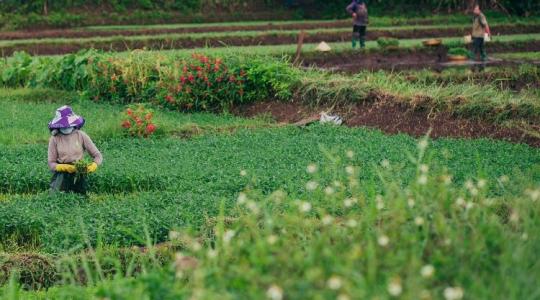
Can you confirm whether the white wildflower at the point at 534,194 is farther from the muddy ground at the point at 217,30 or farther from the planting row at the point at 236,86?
the muddy ground at the point at 217,30

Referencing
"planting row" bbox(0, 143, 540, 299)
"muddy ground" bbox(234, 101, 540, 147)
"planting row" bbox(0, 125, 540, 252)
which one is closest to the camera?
"planting row" bbox(0, 143, 540, 299)

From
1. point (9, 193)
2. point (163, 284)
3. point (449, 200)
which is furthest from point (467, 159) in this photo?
point (163, 284)

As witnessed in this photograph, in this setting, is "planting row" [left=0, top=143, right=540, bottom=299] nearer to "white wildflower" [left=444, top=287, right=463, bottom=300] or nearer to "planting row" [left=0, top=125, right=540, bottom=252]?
"white wildflower" [left=444, top=287, right=463, bottom=300]

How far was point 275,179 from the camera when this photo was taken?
37.5 ft

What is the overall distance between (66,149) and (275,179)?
2.31 m

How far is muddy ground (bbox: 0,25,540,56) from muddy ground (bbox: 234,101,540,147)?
9823mm

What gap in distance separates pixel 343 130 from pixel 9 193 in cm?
560

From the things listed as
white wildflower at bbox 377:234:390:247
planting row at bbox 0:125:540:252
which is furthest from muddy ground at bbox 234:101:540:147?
white wildflower at bbox 377:234:390:247

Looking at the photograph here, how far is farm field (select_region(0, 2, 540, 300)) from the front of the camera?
206 inches

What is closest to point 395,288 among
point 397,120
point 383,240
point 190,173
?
point 383,240

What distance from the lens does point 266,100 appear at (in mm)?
19156

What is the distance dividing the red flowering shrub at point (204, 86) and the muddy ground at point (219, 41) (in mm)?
8911

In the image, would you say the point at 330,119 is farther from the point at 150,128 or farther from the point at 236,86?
the point at 150,128

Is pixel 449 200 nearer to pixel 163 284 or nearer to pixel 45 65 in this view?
pixel 163 284
